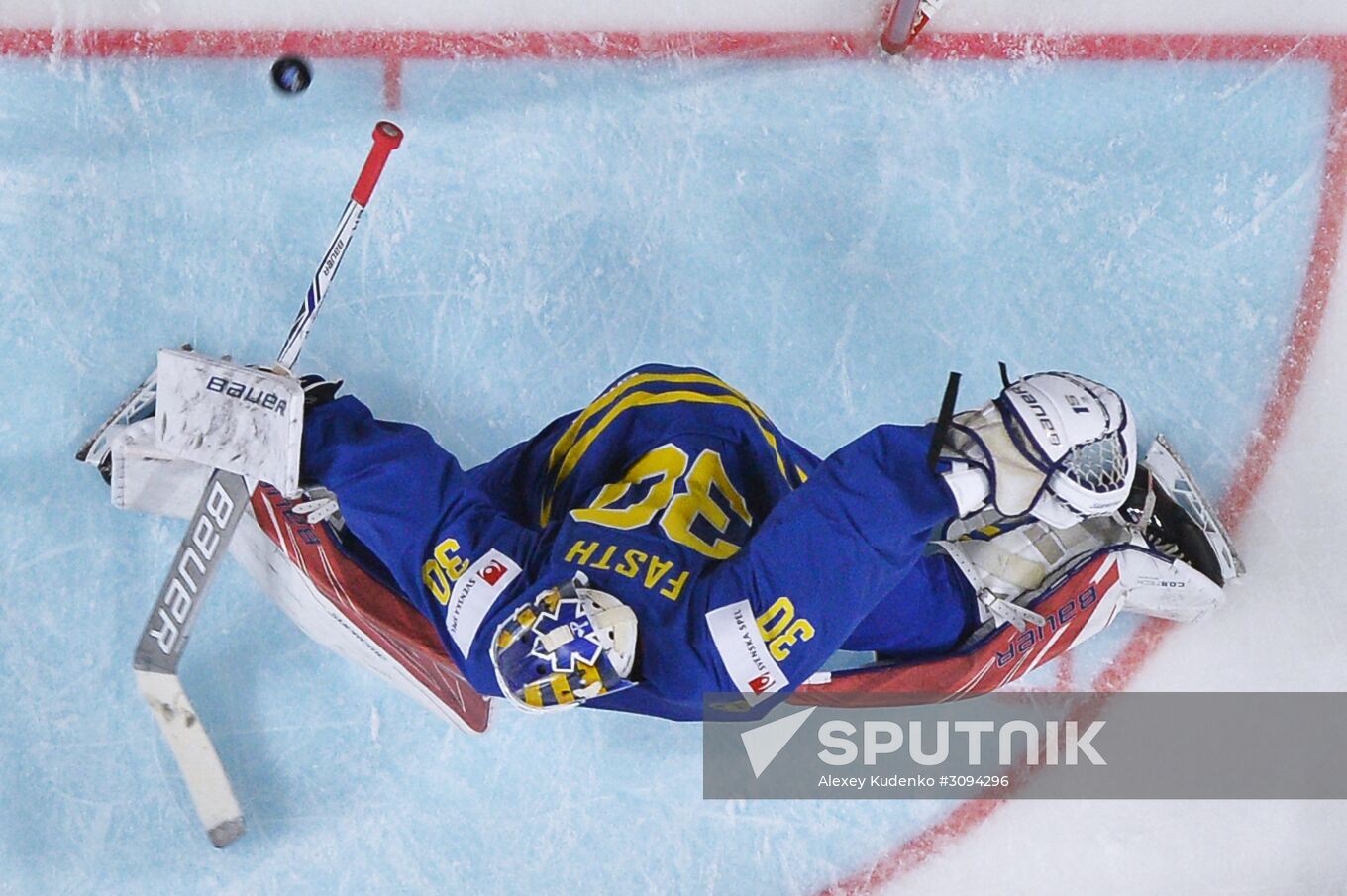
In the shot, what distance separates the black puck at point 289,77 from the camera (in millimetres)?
2709

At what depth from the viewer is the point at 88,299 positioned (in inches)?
104

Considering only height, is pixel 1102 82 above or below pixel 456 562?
above

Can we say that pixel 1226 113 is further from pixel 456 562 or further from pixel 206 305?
pixel 206 305

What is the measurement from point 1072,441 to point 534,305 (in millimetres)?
1308

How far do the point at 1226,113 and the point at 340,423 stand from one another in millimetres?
1891

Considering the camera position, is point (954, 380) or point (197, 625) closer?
point (954, 380)

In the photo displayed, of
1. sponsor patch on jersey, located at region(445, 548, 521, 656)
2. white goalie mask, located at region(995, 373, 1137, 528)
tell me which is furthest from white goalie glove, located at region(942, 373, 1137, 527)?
sponsor patch on jersey, located at region(445, 548, 521, 656)

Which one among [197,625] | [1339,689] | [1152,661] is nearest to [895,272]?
[1152,661]

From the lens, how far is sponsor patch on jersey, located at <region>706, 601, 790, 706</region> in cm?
167

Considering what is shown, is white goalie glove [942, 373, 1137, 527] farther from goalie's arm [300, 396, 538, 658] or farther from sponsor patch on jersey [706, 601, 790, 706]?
goalie's arm [300, 396, 538, 658]

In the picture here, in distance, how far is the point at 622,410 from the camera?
209 cm

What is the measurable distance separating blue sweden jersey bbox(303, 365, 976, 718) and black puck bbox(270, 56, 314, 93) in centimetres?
93

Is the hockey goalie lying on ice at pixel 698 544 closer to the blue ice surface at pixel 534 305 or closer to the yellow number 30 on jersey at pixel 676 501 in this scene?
the yellow number 30 on jersey at pixel 676 501

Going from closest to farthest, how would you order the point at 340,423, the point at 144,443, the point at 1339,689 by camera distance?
1. the point at 340,423
2. the point at 144,443
3. the point at 1339,689
